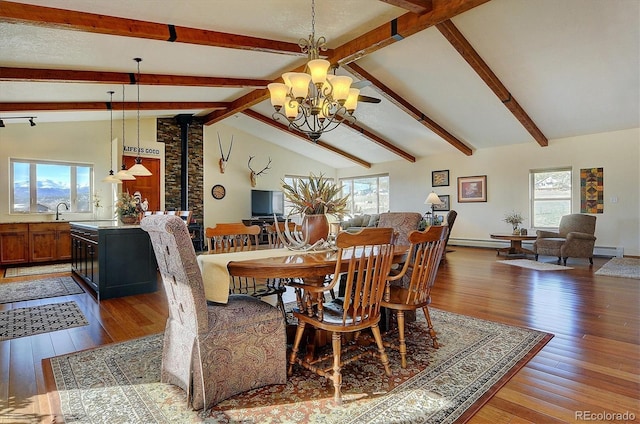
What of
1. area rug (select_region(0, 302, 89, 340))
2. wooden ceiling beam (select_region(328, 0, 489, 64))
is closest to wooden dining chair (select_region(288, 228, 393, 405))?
area rug (select_region(0, 302, 89, 340))

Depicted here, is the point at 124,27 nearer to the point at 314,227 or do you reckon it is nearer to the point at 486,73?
the point at 314,227

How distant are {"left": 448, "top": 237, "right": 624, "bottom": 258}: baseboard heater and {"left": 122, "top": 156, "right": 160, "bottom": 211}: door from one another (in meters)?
7.59

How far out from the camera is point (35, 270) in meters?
5.96

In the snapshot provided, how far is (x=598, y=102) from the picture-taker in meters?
5.98

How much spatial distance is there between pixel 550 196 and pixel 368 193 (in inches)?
203

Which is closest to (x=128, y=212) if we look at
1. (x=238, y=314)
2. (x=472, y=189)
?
(x=238, y=314)

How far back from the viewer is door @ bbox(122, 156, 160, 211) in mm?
7504

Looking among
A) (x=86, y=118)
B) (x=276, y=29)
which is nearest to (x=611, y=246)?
(x=276, y=29)

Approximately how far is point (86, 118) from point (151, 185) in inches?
70.1

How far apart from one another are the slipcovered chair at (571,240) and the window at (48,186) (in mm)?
9315

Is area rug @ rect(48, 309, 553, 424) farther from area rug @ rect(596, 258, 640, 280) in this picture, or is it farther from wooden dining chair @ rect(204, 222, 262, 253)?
area rug @ rect(596, 258, 640, 280)

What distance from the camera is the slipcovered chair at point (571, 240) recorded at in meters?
6.23

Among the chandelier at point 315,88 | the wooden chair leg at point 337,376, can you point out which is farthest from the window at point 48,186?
the wooden chair leg at point 337,376

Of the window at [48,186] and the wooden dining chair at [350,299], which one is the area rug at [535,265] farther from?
the window at [48,186]
